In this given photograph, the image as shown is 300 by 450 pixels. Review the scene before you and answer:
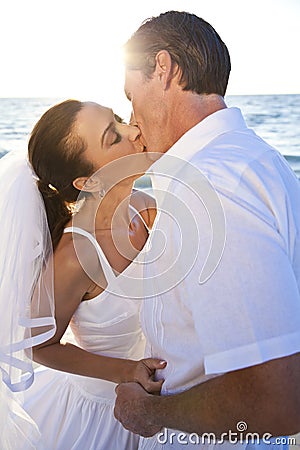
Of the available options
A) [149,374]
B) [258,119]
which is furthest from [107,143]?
[258,119]

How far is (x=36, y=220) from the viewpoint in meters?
2.71

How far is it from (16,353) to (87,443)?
1.68 ft

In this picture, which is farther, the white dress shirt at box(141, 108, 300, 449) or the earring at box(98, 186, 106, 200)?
the earring at box(98, 186, 106, 200)

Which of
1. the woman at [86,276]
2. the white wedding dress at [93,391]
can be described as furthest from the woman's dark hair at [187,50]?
the white wedding dress at [93,391]

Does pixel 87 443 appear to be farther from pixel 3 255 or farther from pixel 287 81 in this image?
pixel 287 81

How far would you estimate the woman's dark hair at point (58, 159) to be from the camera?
2719mm

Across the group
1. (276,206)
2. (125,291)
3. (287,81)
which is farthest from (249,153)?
(287,81)

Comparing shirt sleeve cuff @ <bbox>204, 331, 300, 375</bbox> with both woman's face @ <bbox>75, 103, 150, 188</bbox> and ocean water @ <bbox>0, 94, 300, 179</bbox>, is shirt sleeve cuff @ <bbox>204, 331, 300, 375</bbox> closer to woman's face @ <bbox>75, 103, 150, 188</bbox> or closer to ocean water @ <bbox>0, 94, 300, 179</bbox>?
woman's face @ <bbox>75, 103, 150, 188</bbox>

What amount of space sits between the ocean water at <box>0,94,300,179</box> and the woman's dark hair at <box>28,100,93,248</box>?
1176 cm

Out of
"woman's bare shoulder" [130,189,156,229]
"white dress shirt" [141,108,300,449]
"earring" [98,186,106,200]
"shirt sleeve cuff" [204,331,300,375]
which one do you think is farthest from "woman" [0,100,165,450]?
"shirt sleeve cuff" [204,331,300,375]

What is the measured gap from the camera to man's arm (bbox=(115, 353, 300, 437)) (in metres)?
1.53

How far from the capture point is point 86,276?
265 centimetres

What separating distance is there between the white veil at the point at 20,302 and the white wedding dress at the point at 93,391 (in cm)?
16

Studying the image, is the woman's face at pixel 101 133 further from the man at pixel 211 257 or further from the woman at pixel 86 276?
the man at pixel 211 257
